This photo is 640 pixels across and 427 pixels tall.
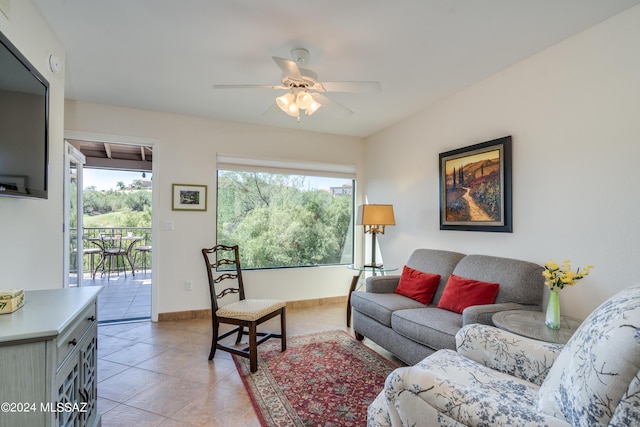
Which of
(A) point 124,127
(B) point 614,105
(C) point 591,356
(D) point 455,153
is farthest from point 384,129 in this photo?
(C) point 591,356

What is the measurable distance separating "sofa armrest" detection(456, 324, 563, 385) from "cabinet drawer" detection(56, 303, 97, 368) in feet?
5.98

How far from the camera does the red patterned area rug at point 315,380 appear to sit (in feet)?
6.23

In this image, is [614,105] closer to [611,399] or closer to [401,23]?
[401,23]

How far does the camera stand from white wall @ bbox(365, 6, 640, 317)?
1.85 m

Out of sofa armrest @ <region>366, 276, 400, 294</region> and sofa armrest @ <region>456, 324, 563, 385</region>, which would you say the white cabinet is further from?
sofa armrest @ <region>366, 276, 400, 294</region>

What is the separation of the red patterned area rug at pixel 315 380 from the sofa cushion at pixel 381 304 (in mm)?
357

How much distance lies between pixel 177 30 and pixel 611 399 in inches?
107

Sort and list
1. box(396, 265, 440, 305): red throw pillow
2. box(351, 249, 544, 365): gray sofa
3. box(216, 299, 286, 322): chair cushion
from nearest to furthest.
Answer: box(351, 249, 544, 365): gray sofa < box(216, 299, 286, 322): chair cushion < box(396, 265, 440, 305): red throw pillow

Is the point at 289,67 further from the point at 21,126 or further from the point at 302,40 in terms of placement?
the point at 21,126

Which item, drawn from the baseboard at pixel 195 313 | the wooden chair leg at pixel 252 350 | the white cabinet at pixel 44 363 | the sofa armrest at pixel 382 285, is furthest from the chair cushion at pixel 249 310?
the baseboard at pixel 195 313

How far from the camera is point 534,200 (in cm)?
238

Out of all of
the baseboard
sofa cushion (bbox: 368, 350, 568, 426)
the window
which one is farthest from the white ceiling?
the baseboard

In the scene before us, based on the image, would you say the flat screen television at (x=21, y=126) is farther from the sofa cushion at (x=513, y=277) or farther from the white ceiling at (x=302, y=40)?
the sofa cushion at (x=513, y=277)

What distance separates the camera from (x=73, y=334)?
1.24m
